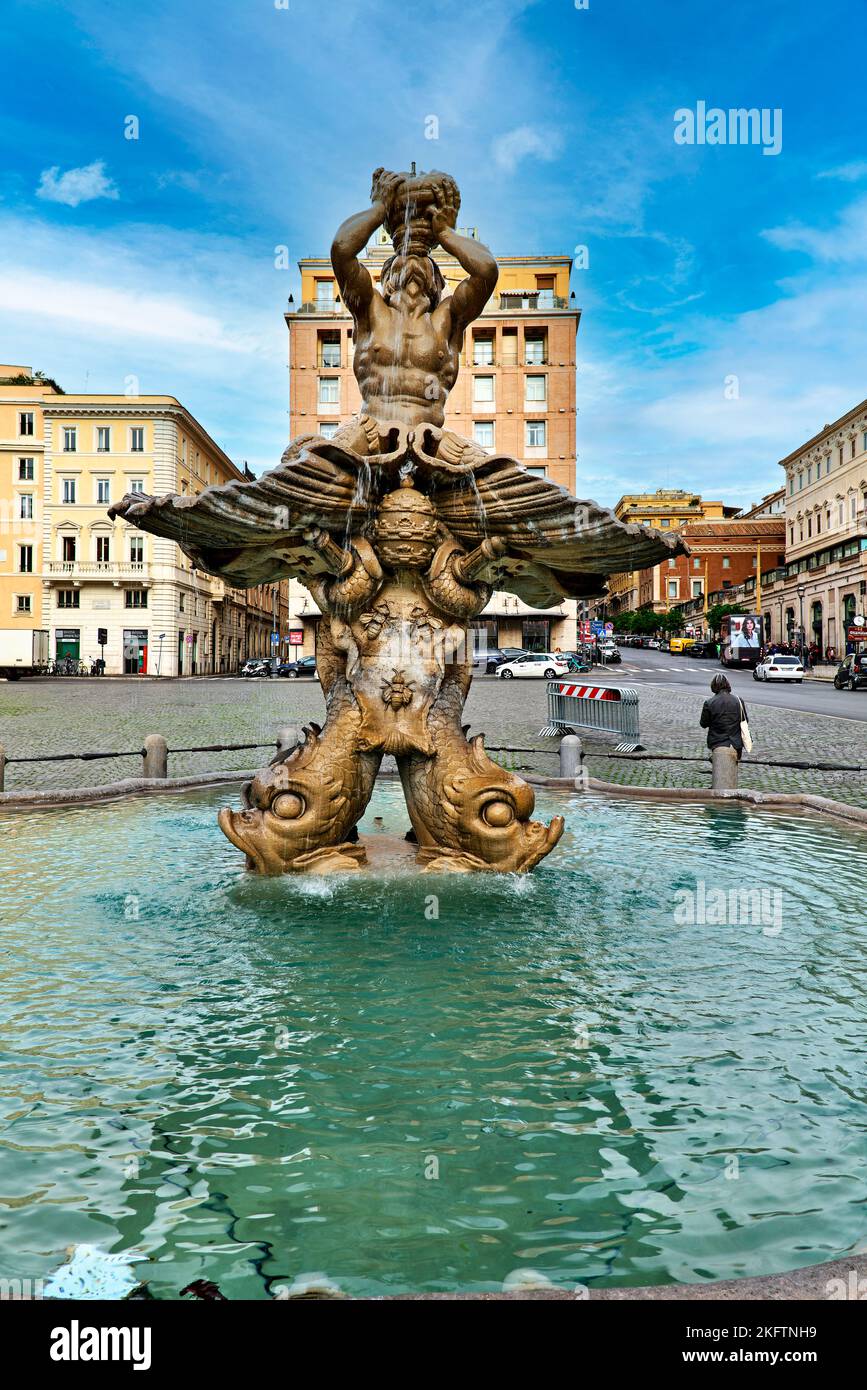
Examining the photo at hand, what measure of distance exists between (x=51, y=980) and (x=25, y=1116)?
1248 mm

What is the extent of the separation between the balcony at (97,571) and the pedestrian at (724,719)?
49158 millimetres

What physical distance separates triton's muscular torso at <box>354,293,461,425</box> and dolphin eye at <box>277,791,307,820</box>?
8.38 ft

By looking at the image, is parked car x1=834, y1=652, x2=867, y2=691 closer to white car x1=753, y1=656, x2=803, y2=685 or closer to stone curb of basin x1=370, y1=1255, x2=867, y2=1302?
white car x1=753, y1=656, x2=803, y2=685

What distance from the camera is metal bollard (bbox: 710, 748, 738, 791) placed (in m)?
9.34

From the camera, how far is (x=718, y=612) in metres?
83.8

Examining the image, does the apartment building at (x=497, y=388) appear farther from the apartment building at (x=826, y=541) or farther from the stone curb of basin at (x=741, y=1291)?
the stone curb of basin at (x=741, y=1291)

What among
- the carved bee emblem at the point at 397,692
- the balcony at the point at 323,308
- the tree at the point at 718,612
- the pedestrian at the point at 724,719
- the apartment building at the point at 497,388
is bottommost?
the pedestrian at the point at 724,719

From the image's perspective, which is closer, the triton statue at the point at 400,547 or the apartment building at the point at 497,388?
the triton statue at the point at 400,547

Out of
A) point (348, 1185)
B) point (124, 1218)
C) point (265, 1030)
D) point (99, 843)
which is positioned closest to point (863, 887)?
point (265, 1030)

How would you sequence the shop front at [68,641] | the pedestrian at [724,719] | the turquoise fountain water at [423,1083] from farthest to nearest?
1. the shop front at [68,641]
2. the pedestrian at [724,719]
3. the turquoise fountain water at [423,1083]

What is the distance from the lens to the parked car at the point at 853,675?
118ft

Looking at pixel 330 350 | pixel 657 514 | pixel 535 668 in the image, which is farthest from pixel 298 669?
pixel 657 514

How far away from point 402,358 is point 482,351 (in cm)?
Answer: 5399

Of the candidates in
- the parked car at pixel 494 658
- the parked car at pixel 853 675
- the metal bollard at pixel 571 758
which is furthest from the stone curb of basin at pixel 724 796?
the parked car at pixel 494 658
